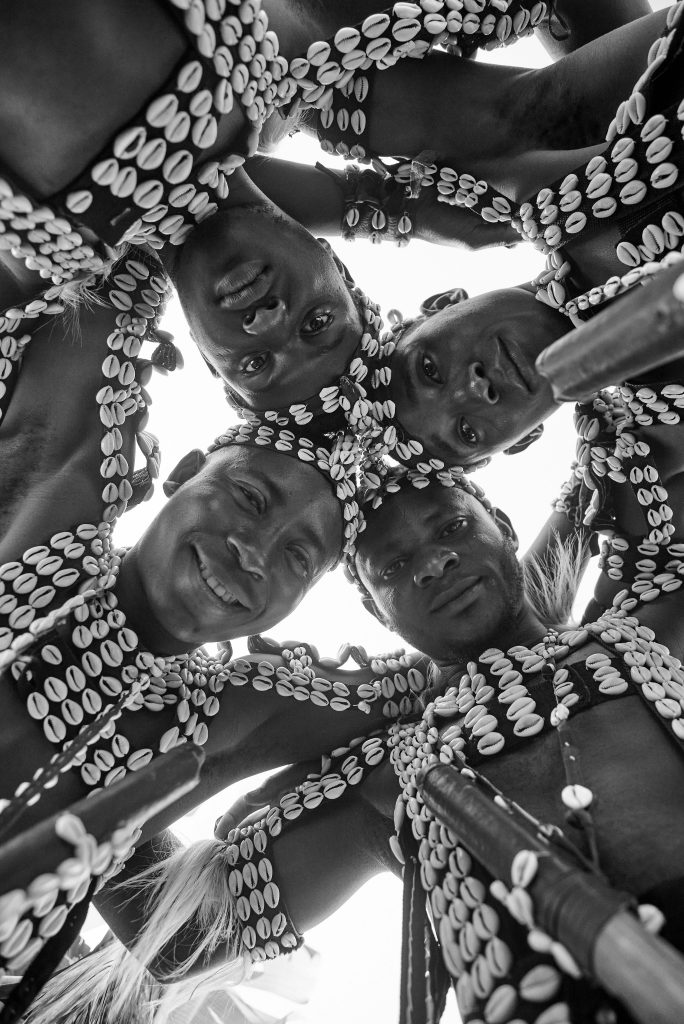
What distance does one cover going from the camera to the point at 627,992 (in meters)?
0.65

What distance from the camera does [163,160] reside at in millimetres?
989

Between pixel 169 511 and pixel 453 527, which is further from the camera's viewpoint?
pixel 453 527

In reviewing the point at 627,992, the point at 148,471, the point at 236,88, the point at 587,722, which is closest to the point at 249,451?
the point at 148,471

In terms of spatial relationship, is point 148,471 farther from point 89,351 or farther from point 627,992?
point 627,992

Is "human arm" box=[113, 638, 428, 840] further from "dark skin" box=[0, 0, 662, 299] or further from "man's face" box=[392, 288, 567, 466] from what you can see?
"dark skin" box=[0, 0, 662, 299]

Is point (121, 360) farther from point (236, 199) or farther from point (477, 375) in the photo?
point (477, 375)

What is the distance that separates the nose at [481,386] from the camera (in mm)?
1381

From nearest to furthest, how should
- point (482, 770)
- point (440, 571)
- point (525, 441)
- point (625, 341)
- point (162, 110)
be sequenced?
1. point (625, 341)
2. point (162, 110)
3. point (482, 770)
4. point (440, 571)
5. point (525, 441)

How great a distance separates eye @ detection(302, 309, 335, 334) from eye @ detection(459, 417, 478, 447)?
0.94 feet

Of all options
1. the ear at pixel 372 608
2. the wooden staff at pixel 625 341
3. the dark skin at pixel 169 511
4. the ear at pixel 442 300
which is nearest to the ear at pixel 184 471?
the dark skin at pixel 169 511

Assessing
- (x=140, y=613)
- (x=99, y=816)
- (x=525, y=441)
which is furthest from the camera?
(x=525, y=441)

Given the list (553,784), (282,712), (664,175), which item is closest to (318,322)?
(664,175)

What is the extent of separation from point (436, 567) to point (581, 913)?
753mm

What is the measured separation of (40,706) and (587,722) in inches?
30.4
